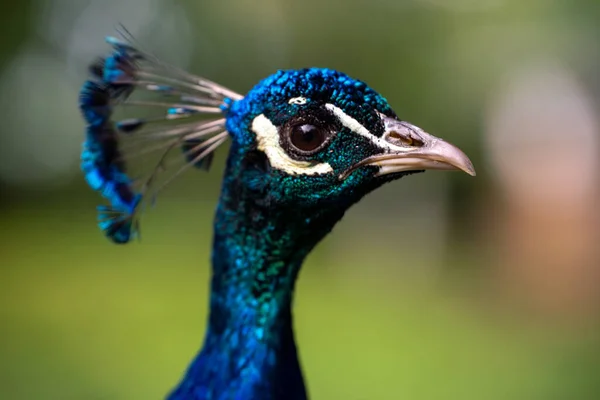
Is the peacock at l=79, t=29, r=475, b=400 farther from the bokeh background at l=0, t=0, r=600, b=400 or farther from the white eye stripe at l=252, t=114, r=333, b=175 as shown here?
the bokeh background at l=0, t=0, r=600, b=400

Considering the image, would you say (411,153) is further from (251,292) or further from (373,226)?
(373,226)

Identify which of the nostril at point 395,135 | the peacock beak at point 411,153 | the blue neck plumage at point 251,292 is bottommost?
the blue neck plumage at point 251,292

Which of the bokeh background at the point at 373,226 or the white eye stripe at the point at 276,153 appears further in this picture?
the bokeh background at the point at 373,226

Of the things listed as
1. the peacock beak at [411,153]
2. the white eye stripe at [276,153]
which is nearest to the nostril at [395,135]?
the peacock beak at [411,153]

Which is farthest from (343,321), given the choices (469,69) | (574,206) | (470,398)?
(469,69)

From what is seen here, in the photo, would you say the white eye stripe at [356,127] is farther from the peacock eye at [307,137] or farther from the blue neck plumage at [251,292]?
the blue neck plumage at [251,292]

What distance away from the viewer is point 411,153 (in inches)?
33.4

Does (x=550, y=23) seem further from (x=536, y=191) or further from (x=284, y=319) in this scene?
(x=284, y=319)

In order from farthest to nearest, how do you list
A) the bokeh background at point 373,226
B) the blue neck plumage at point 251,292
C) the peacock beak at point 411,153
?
1. the bokeh background at point 373,226
2. the blue neck plumage at point 251,292
3. the peacock beak at point 411,153

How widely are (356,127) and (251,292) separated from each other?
0.33 m

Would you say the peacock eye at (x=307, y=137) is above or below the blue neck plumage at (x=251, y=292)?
above

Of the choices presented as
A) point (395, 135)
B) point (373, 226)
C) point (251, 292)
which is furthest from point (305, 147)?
point (373, 226)

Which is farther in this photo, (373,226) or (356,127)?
(373,226)

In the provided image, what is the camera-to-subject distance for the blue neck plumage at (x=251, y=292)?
3.10 feet
